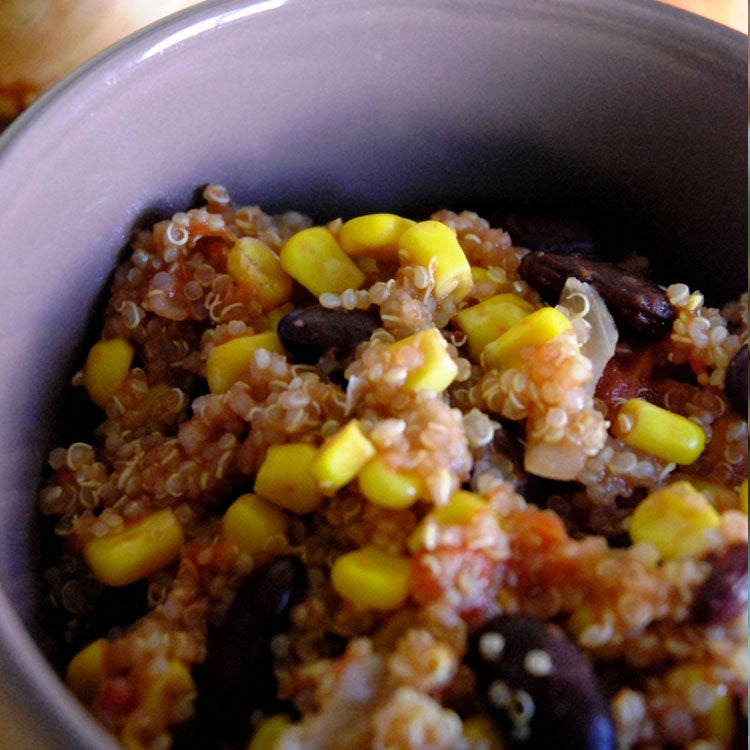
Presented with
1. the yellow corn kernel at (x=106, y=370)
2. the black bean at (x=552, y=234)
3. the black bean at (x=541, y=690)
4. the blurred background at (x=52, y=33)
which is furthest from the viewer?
the blurred background at (x=52, y=33)

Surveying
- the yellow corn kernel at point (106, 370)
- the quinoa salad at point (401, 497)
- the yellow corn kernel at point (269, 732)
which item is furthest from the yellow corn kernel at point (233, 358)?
the yellow corn kernel at point (269, 732)

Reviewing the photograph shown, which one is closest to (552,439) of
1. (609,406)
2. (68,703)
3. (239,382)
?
(609,406)

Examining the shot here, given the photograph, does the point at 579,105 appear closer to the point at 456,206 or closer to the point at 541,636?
the point at 456,206

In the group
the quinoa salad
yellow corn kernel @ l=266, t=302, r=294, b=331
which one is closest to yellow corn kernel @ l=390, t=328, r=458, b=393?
the quinoa salad

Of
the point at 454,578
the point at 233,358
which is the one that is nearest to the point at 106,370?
the point at 233,358

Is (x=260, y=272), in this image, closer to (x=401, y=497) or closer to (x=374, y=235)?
(x=374, y=235)

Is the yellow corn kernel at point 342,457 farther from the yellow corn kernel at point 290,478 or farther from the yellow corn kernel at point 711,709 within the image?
the yellow corn kernel at point 711,709
